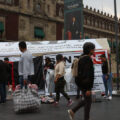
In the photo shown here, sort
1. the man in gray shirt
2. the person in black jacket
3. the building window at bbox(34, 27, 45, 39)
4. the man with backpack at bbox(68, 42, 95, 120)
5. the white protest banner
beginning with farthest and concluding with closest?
the building window at bbox(34, 27, 45, 39) → the white protest banner → the person in black jacket → the man in gray shirt → the man with backpack at bbox(68, 42, 95, 120)

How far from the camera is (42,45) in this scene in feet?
37.0

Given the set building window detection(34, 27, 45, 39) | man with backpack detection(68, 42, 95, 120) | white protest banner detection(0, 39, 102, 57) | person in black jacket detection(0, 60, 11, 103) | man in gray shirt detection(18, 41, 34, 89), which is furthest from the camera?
building window detection(34, 27, 45, 39)

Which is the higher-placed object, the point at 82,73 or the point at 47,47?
the point at 47,47

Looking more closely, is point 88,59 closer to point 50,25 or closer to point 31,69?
point 31,69

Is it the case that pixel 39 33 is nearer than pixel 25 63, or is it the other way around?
pixel 25 63

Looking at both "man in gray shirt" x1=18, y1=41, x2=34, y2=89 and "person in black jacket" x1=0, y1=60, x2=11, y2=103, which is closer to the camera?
"man in gray shirt" x1=18, y1=41, x2=34, y2=89

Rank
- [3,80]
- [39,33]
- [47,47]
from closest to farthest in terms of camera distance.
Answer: [3,80] < [47,47] < [39,33]

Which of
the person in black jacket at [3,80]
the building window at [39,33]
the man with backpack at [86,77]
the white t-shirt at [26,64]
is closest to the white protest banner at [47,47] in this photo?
the person in black jacket at [3,80]

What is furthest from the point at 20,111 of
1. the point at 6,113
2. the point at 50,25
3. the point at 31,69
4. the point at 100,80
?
the point at 50,25

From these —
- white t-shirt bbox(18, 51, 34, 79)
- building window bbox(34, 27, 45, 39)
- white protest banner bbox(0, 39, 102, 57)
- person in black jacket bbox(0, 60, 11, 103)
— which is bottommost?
person in black jacket bbox(0, 60, 11, 103)

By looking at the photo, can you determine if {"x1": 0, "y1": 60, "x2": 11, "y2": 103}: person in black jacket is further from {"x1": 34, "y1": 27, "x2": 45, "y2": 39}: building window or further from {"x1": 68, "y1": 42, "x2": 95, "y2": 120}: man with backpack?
{"x1": 34, "y1": 27, "x2": 45, "y2": 39}: building window

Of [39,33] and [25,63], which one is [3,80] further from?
[39,33]

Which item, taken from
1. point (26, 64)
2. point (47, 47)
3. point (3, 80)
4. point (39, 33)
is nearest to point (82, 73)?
point (26, 64)

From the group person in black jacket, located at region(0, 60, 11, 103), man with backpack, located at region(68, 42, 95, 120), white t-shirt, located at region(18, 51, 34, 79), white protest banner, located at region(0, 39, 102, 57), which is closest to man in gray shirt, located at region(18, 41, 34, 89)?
white t-shirt, located at region(18, 51, 34, 79)
